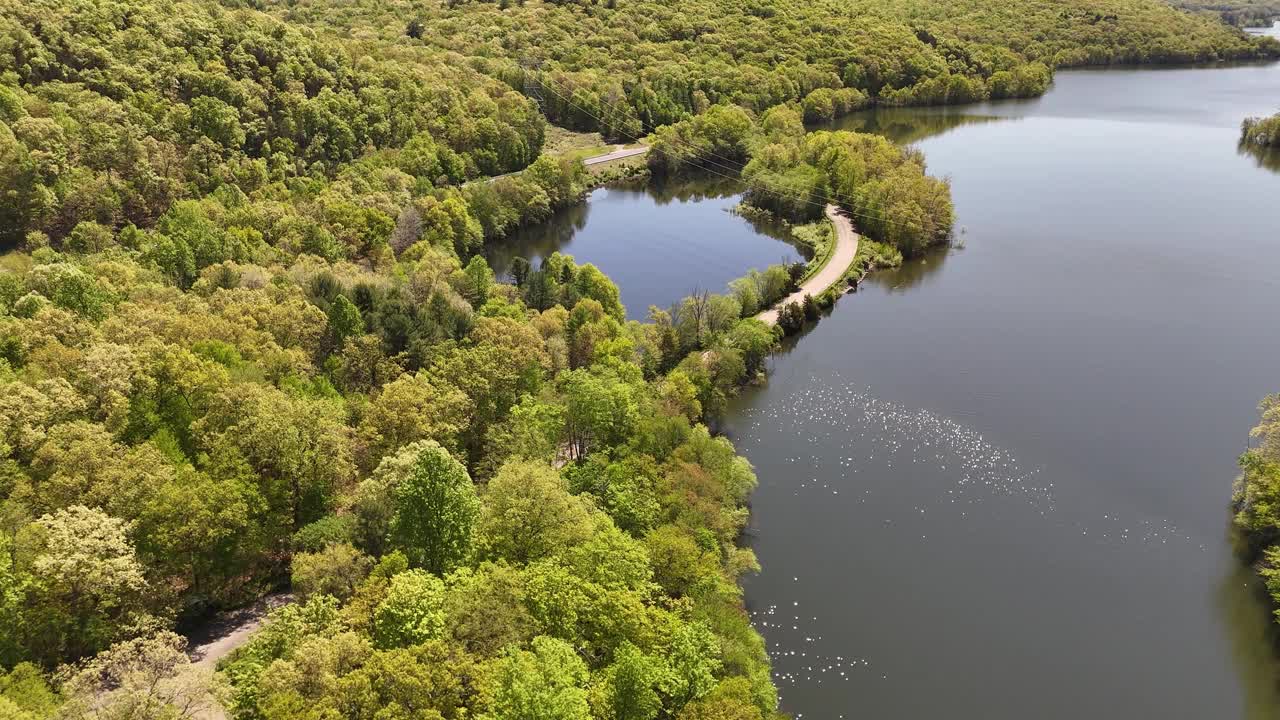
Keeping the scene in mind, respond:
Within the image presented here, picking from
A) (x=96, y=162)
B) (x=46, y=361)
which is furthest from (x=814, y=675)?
(x=96, y=162)

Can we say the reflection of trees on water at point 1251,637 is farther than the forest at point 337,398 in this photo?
Yes

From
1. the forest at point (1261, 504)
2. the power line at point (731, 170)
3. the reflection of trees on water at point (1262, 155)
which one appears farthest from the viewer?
the reflection of trees on water at point (1262, 155)

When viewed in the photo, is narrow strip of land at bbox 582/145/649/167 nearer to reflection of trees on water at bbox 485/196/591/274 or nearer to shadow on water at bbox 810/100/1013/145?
reflection of trees on water at bbox 485/196/591/274

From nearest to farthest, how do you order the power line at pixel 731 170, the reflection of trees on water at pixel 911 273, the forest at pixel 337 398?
the forest at pixel 337 398
the reflection of trees on water at pixel 911 273
the power line at pixel 731 170

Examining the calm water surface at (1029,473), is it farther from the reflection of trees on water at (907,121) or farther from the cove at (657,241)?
the reflection of trees on water at (907,121)

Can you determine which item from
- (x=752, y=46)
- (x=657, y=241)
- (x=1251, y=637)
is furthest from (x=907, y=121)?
(x=1251, y=637)

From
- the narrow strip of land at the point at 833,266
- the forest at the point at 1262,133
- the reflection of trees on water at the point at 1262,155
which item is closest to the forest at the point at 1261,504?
the narrow strip of land at the point at 833,266

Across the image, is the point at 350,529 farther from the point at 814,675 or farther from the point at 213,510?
the point at 814,675
